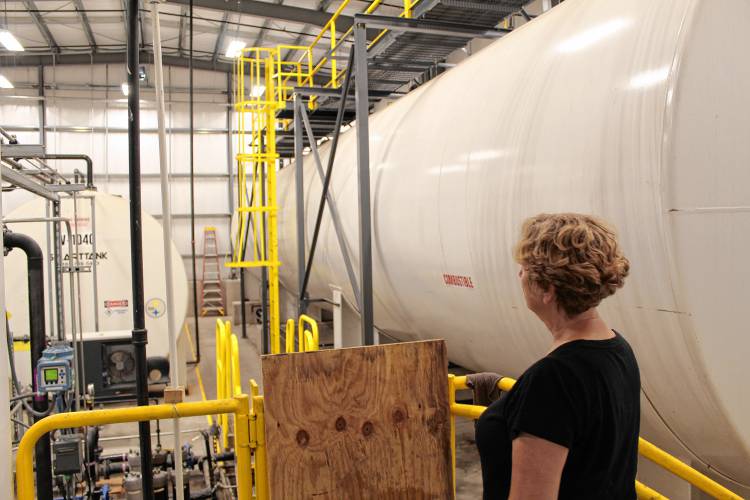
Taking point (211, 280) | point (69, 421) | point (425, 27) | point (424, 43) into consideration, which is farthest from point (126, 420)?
point (211, 280)

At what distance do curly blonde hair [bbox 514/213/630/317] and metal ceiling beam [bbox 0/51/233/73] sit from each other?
16958 millimetres

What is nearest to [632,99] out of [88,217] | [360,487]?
[360,487]

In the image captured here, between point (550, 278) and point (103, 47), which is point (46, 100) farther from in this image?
point (550, 278)

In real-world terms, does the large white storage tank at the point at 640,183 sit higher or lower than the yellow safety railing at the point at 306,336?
higher

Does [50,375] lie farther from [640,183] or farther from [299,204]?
[640,183]

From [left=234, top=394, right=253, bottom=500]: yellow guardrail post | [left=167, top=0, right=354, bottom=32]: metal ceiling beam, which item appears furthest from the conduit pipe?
[left=167, top=0, right=354, bottom=32]: metal ceiling beam

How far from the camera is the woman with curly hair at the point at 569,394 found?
1.32m

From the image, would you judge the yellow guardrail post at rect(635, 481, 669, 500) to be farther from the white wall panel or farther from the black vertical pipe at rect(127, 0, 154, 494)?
the white wall panel

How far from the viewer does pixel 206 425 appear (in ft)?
24.1

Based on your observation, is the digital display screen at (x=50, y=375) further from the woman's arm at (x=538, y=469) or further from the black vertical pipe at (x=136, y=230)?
the woman's arm at (x=538, y=469)

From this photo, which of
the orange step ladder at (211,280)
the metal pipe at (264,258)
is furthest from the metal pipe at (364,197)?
the orange step ladder at (211,280)

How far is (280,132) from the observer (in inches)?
380

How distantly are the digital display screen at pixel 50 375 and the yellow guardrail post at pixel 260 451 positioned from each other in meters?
2.18

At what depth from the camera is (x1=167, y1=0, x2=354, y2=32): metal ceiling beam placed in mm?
12773
